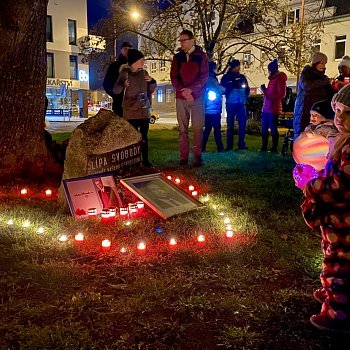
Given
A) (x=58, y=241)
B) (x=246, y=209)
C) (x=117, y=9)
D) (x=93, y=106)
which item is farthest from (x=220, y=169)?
(x=93, y=106)

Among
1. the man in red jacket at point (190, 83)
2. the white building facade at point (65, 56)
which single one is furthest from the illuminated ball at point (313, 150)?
the white building facade at point (65, 56)

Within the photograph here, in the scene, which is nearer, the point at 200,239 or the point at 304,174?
the point at 304,174

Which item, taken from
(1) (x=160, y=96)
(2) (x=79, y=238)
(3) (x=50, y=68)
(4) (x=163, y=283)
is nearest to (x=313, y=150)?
(4) (x=163, y=283)

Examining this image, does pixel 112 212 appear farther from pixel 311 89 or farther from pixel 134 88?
pixel 311 89

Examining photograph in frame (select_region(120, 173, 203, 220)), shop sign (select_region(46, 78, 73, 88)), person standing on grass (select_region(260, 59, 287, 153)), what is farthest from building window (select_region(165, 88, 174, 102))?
photograph in frame (select_region(120, 173, 203, 220))

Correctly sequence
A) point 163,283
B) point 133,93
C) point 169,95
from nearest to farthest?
point 163,283, point 133,93, point 169,95

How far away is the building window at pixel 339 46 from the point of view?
3306 cm

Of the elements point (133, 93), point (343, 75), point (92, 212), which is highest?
point (343, 75)

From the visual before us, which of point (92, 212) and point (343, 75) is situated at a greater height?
point (343, 75)

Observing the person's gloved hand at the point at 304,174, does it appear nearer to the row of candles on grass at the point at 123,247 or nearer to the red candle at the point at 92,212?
the row of candles on grass at the point at 123,247

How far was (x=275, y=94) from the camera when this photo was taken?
10.4 metres

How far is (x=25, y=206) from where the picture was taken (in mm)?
5750

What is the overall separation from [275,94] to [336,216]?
8.12 meters

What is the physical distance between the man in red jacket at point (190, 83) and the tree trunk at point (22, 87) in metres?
2.33
